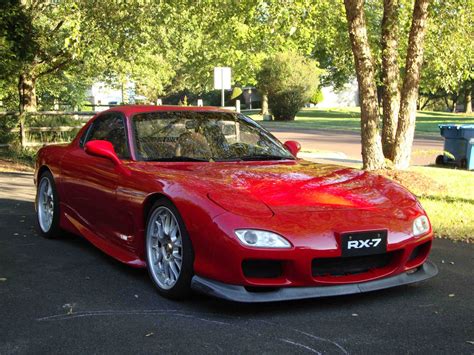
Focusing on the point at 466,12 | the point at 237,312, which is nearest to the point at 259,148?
the point at 237,312

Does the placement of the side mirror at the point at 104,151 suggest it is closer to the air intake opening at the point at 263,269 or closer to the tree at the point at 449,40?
the air intake opening at the point at 263,269

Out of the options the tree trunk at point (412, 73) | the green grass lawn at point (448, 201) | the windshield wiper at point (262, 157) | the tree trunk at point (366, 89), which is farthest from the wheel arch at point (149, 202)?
the tree trunk at point (412, 73)

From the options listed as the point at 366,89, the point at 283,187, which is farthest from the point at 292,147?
the point at 366,89

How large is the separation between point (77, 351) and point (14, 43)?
12894 mm

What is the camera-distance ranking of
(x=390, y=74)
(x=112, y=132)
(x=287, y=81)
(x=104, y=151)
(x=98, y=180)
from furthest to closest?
1. (x=287, y=81)
2. (x=390, y=74)
3. (x=112, y=132)
4. (x=98, y=180)
5. (x=104, y=151)

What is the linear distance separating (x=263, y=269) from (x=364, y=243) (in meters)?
0.69

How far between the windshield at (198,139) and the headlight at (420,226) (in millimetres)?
1448

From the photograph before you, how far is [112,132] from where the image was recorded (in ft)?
17.7

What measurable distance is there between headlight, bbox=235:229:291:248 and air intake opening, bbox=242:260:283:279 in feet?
0.41

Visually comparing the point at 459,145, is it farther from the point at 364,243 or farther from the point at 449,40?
the point at 364,243

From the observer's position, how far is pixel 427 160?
16766 mm

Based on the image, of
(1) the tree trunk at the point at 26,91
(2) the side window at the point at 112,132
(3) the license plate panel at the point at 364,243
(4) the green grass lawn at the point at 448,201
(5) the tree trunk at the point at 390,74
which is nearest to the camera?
(3) the license plate panel at the point at 364,243

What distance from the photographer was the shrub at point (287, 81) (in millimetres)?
41906

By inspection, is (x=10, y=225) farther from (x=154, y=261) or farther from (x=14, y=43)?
(x=14, y=43)
